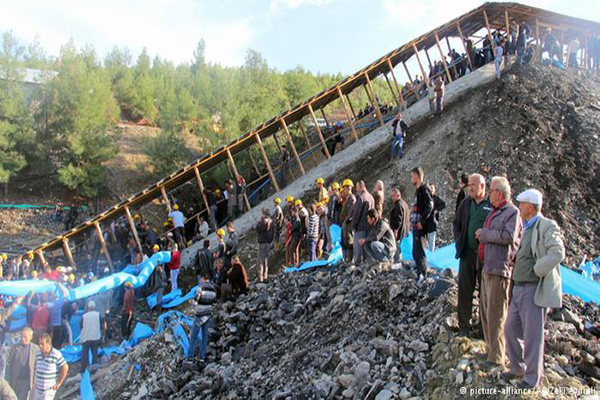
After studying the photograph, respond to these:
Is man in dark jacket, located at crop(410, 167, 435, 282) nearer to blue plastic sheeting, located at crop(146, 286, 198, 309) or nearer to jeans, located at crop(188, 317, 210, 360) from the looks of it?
jeans, located at crop(188, 317, 210, 360)

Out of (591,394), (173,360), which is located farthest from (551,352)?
(173,360)

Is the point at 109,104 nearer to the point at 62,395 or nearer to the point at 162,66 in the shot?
the point at 162,66

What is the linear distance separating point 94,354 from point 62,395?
1.02m

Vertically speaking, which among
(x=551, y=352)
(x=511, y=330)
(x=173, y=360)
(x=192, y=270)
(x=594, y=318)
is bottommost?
(x=192, y=270)

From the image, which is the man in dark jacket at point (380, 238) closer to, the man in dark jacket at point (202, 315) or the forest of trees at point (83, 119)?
the man in dark jacket at point (202, 315)

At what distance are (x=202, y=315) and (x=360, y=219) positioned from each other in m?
3.39

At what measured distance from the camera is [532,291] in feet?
16.0

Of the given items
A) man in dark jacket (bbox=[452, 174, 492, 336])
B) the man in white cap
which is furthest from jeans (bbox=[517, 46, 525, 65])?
the man in white cap

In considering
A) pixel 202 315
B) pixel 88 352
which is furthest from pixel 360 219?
pixel 88 352

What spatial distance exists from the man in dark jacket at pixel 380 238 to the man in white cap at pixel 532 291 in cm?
425

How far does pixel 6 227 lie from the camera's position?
91.2 ft

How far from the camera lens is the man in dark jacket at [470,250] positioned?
591 centimetres

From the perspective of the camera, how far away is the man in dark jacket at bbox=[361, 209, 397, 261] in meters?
9.27

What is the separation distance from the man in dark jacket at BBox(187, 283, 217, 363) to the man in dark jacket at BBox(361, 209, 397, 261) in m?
3.05
